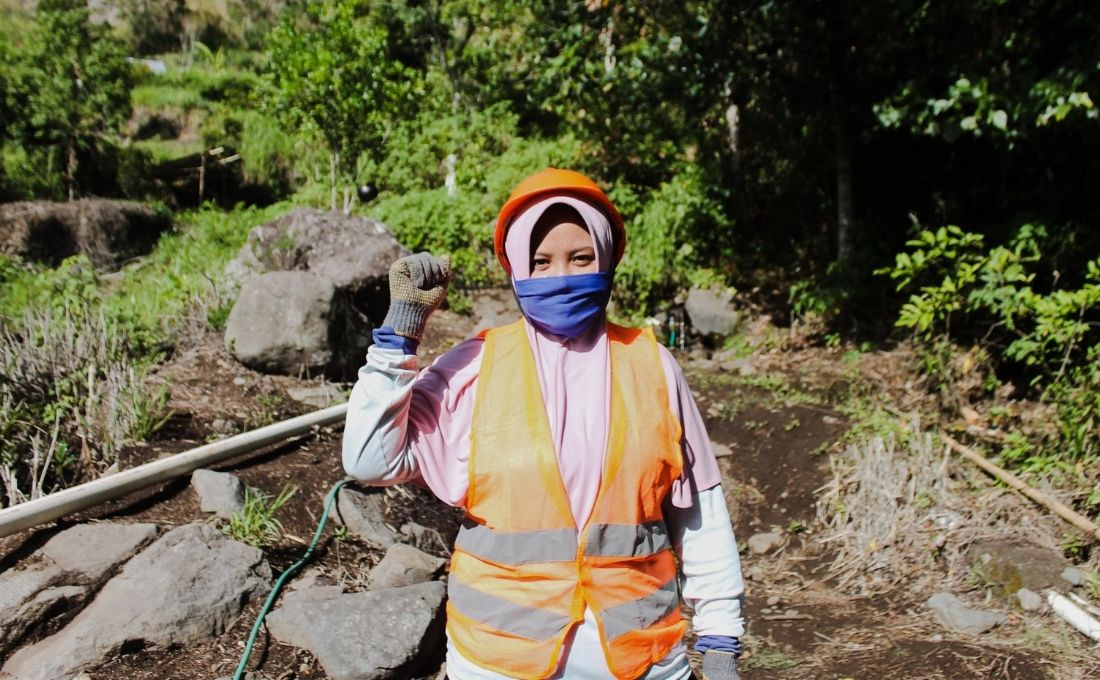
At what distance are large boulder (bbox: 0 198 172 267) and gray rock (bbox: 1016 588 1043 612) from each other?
→ 9.75 m

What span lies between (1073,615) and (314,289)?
4.64 metres

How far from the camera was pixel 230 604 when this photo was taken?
3.05 m

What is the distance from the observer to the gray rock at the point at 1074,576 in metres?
3.74

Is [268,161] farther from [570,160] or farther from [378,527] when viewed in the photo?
[378,527]

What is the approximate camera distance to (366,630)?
2961 millimetres

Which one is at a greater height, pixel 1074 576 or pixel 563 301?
pixel 563 301

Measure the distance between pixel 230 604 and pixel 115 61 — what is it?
14.4 meters

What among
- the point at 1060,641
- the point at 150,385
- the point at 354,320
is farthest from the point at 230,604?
the point at 1060,641

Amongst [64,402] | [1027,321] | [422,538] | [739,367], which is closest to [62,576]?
[64,402]

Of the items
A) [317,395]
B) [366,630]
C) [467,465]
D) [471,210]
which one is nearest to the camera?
[467,465]

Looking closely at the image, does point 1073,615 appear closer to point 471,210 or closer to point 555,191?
point 555,191

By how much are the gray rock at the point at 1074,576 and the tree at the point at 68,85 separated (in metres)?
15.3

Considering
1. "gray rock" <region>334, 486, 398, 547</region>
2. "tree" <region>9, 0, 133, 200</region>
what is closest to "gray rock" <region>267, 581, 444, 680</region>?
"gray rock" <region>334, 486, 398, 547</region>

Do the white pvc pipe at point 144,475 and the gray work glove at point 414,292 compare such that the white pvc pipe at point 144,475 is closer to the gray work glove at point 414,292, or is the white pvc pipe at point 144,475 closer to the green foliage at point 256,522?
the green foliage at point 256,522
